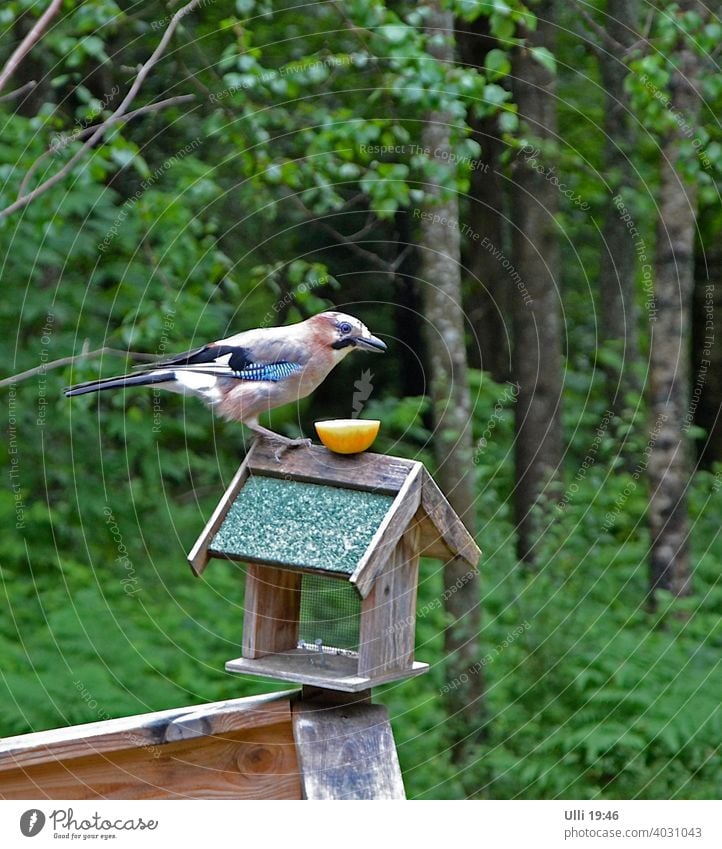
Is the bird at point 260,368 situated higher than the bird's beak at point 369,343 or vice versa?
the bird's beak at point 369,343

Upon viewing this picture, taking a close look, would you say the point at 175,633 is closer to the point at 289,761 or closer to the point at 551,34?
the point at 289,761

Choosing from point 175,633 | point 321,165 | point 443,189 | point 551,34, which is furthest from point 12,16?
point 551,34

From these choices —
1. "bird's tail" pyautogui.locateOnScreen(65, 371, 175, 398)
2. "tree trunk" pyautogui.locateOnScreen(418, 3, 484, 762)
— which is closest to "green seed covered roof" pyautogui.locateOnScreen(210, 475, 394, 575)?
"bird's tail" pyautogui.locateOnScreen(65, 371, 175, 398)

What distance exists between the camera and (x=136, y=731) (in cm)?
230

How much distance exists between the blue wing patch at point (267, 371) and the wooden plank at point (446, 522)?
45 centimetres

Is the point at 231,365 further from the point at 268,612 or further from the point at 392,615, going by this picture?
the point at 392,615

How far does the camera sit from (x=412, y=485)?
2.35 m

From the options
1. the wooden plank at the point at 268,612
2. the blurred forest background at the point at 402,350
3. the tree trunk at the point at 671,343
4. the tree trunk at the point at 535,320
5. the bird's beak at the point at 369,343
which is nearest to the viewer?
the wooden plank at the point at 268,612

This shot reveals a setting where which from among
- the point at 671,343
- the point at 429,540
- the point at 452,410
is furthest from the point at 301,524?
the point at 671,343

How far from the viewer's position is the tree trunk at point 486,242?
750 cm

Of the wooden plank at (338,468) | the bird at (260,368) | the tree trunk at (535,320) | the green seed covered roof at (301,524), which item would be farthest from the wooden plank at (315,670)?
the tree trunk at (535,320)

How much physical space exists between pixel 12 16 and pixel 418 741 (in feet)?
11.0

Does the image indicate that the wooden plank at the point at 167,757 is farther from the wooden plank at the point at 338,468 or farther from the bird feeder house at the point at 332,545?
the wooden plank at the point at 338,468

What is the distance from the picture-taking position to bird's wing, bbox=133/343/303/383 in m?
2.75
